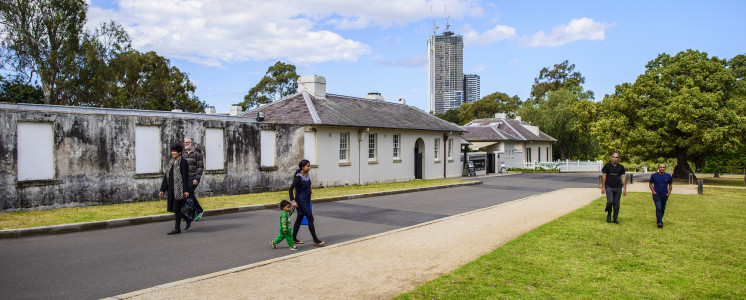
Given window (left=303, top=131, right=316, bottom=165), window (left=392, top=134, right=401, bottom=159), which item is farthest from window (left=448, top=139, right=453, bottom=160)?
window (left=303, top=131, right=316, bottom=165)

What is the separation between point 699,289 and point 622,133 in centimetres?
2257

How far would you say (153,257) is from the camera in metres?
7.93

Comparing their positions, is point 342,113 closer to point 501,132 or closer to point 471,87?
point 501,132

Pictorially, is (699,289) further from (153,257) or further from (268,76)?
(268,76)

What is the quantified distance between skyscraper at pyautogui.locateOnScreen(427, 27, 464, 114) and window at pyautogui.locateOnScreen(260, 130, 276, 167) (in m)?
145

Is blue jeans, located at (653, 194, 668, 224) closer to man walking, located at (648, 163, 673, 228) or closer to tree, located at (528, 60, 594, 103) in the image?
man walking, located at (648, 163, 673, 228)

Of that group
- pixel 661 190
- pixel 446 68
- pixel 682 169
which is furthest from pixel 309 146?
pixel 446 68

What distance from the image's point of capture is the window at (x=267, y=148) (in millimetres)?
18875

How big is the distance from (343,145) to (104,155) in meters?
10.6

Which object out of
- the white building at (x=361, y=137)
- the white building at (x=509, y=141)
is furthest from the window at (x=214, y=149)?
the white building at (x=509, y=141)

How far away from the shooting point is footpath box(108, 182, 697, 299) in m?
6.02

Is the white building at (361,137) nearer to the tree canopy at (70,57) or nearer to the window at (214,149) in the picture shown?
the window at (214,149)

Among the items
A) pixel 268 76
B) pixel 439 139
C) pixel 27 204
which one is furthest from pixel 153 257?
pixel 268 76

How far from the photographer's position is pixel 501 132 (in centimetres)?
4225
